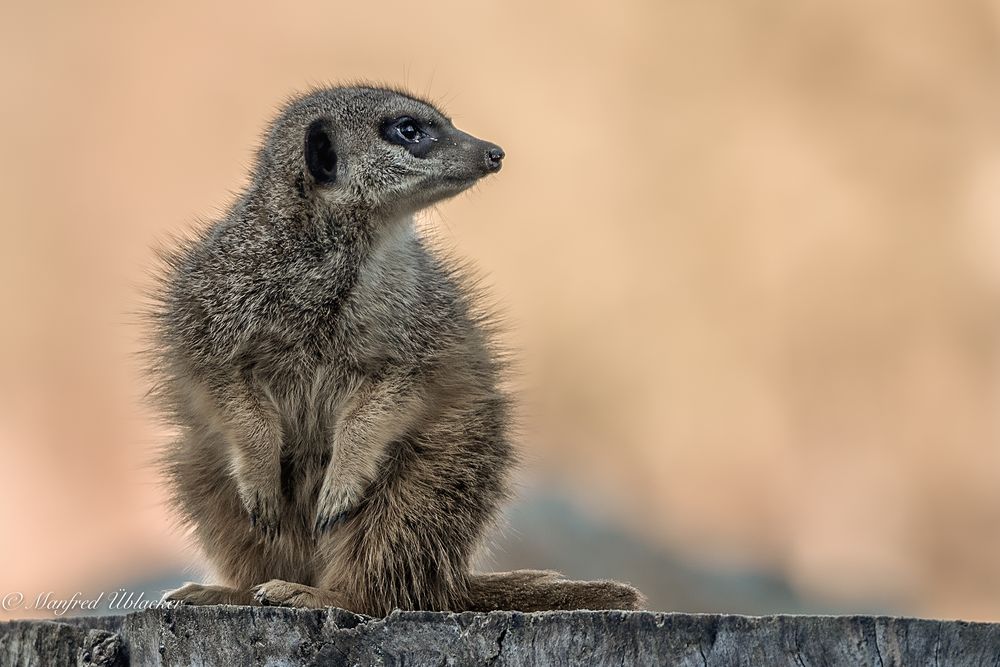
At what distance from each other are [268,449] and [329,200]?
75 cm

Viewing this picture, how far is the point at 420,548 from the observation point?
3020mm

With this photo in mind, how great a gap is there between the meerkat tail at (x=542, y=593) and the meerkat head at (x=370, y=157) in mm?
1126

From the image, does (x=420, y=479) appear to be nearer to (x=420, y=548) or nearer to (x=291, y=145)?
(x=420, y=548)

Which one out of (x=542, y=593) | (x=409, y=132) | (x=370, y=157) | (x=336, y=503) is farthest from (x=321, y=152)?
(x=542, y=593)

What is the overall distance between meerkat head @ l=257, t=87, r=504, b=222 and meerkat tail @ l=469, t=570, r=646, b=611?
113cm

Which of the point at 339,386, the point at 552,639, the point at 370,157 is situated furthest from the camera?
the point at 370,157

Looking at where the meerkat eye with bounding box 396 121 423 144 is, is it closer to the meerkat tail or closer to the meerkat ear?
the meerkat ear

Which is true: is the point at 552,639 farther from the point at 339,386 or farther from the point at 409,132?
the point at 409,132

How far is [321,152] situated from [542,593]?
148 cm

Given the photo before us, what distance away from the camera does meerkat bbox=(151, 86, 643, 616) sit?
3.06m

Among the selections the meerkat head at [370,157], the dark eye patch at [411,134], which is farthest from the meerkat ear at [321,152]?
the dark eye patch at [411,134]

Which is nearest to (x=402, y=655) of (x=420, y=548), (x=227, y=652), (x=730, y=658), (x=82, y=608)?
(x=227, y=652)

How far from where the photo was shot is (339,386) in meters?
3.18

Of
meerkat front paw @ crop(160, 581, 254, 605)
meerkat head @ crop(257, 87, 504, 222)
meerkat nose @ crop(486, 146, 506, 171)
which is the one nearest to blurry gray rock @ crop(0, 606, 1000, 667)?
meerkat front paw @ crop(160, 581, 254, 605)
